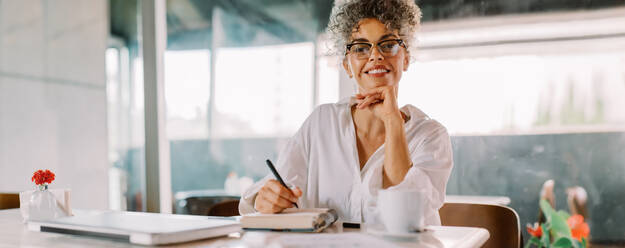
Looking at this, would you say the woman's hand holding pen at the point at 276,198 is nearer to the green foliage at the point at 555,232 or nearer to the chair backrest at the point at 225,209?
the chair backrest at the point at 225,209

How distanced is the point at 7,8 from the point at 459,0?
2.67m

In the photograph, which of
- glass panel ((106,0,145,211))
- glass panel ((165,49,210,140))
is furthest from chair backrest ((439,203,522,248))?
glass panel ((106,0,145,211))

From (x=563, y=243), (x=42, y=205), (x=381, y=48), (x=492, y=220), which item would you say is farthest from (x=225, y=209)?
(x=563, y=243)

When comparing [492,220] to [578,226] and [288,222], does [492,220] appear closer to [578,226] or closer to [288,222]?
[288,222]

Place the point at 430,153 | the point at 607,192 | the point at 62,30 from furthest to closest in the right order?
the point at 62,30
the point at 607,192
the point at 430,153

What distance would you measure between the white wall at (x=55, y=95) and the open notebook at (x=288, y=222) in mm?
2540

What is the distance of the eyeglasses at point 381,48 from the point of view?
5.13 ft

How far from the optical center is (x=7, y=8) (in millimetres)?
2934

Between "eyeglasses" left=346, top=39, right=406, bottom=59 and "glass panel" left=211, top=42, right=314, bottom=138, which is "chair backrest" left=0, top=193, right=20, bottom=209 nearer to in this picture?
"glass panel" left=211, top=42, right=314, bottom=138

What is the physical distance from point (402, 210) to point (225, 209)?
1.13 metres

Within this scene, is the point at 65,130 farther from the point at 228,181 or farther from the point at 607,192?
the point at 607,192

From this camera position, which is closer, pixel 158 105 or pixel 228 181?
pixel 228 181

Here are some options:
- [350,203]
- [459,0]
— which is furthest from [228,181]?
[350,203]

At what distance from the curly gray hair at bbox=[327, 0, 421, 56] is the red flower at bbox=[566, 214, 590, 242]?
62.1 inches
